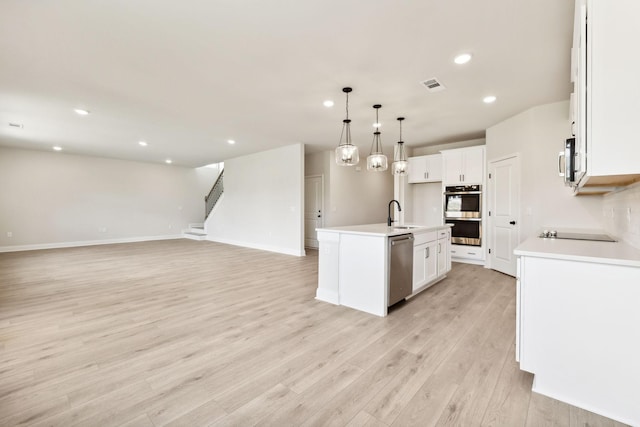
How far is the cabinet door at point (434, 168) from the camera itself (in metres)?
6.55

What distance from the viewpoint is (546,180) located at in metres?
4.33

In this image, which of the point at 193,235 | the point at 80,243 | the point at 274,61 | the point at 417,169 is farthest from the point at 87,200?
Answer: the point at 417,169

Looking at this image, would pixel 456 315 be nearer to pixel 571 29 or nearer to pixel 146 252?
pixel 571 29

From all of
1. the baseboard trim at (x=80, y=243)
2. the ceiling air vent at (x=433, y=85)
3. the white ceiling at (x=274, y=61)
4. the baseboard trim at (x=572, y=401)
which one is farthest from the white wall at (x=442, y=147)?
the baseboard trim at (x=80, y=243)

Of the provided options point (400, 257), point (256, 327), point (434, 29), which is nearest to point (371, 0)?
point (434, 29)

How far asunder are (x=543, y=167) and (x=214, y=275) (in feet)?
18.7

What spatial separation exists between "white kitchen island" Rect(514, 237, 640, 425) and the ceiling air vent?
96.1 inches

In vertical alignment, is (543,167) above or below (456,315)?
above

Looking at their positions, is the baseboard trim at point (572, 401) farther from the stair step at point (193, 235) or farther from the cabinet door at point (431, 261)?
the stair step at point (193, 235)

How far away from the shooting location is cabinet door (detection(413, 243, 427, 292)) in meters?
3.66

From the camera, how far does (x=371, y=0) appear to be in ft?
6.99

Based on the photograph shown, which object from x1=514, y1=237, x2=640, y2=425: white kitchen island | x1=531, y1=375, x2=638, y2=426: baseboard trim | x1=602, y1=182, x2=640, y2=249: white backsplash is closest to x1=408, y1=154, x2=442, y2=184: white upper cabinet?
x1=602, y1=182, x2=640, y2=249: white backsplash

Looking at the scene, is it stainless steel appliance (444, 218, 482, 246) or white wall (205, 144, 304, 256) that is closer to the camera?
stainless steel appliance (444, 218, 482, 246)

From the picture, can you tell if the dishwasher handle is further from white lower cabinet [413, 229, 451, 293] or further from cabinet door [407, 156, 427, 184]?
cabinet door [407, 156, 427, 184]
